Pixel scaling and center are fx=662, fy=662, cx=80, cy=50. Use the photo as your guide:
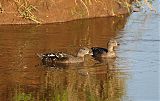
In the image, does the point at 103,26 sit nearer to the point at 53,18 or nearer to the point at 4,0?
the point at 53,18

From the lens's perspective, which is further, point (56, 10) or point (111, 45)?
point (56, 10)

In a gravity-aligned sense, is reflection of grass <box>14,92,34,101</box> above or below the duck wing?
below

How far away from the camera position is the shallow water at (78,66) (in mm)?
11883

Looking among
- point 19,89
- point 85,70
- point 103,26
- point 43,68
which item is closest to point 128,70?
point 85,70

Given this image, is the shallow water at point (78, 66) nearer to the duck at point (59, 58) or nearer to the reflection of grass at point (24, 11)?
the duck at point (59, 58)

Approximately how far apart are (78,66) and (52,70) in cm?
81

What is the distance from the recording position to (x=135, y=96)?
1169cm

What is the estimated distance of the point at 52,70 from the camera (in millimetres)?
13930

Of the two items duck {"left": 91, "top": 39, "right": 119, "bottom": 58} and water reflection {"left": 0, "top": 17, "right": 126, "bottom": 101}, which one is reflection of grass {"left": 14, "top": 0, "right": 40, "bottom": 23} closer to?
water reflection {"left": 0, "top": 17, "right": 126, "bottom": 101}

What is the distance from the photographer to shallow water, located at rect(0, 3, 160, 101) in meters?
11.9

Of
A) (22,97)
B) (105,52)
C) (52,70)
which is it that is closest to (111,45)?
(105,52)

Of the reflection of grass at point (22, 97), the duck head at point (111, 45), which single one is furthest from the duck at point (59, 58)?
the reflection of grass at point (22, 97)

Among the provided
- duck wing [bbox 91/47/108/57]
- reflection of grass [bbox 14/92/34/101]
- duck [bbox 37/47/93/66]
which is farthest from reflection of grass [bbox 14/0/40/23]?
reflection of grass [bbox 14/92/34/101]

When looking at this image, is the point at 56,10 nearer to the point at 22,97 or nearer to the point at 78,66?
the point at 78,66
